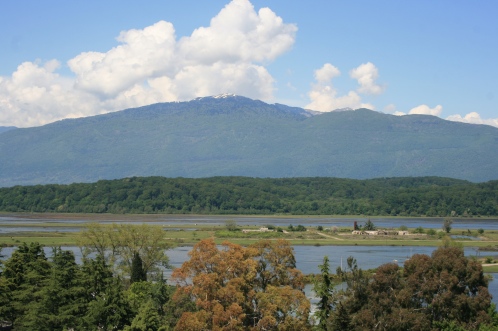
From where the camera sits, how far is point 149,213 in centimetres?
16538

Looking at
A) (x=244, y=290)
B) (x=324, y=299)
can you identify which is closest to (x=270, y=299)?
(x=244, y=290)

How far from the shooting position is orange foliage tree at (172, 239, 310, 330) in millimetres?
29703

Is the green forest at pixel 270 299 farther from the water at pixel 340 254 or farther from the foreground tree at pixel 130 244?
the water at pixel 340 254

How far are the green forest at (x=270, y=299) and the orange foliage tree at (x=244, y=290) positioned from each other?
0.04 metres

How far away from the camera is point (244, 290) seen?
30.8 metres

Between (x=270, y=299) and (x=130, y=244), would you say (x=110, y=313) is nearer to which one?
(x=270, y=299)

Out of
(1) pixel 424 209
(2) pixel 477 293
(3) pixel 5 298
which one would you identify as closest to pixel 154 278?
(3) pixel 5 298

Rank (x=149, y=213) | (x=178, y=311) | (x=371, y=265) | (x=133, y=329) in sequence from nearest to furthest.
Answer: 1. (x=133, y=329)
2. (x=178, y=311)
3. (x=371, y=265)
4. (x=149, y=213)

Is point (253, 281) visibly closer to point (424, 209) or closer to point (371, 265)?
point (371, 265)

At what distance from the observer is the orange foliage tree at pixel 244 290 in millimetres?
29703

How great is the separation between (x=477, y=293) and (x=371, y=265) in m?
32.6

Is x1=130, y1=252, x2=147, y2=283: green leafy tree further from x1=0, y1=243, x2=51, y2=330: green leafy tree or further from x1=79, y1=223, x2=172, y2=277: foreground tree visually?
x1=79, y1=223, x2=172, y2=277: foreground tree

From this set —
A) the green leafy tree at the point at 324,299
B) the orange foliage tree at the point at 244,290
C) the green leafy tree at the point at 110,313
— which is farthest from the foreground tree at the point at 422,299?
the green leafy tree at the point at 110,313

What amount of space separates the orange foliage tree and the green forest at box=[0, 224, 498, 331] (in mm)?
42
